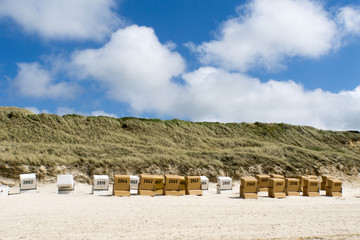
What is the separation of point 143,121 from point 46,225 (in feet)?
109

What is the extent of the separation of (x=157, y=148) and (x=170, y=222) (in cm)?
2101

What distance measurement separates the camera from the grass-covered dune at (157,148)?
25.8 meters

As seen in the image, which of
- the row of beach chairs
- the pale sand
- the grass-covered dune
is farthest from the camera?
the grass-covered dune

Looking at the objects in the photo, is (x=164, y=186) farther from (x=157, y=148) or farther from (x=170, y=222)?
(x=157, y=148)

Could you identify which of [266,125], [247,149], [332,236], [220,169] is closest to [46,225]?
[332,236]

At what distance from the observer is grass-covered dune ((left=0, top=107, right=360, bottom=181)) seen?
84.7ft

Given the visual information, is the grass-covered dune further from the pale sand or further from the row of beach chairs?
the pale sand

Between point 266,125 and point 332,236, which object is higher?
point 266,125

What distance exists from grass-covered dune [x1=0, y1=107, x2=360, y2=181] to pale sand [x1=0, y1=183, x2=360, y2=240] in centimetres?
1130

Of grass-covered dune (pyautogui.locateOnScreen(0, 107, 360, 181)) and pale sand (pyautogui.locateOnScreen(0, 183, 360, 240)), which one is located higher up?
grass-covered dune (pyautogui.locateOnScreen(0, 107, 360, 181))

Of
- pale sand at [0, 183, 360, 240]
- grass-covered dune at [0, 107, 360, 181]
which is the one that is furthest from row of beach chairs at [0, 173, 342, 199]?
grass-covered dune at [0, 107, 360, 181]

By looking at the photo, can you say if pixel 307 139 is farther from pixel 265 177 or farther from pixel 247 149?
pixel 265 177

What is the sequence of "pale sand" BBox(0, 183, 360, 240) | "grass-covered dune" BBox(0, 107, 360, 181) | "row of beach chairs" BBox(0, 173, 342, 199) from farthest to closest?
"grass-covered dune" BBox(0, 107, 360, 181), "row of beach chairs" BBox(0, 173, 342, 199), "pale sand" BBox(0, 183, 360, 240)

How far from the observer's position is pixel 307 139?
48.1m
